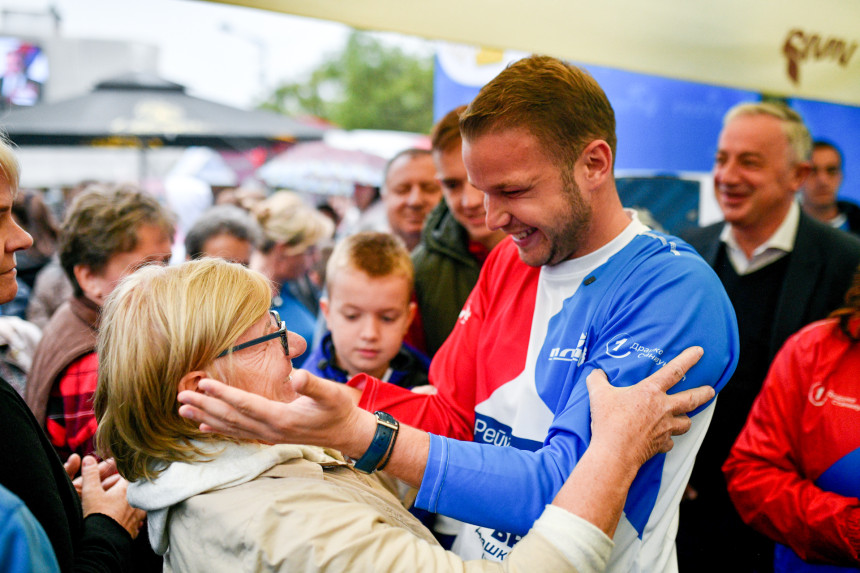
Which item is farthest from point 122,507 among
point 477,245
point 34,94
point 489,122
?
point 34,94

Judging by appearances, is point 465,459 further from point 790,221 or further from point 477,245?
point 790,221

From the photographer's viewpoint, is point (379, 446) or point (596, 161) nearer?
point (379, 446)

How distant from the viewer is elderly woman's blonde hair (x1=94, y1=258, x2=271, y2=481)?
64.1 inches

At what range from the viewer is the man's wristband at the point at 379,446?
5.10 ft

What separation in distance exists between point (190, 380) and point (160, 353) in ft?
0.32

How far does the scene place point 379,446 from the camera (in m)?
1.56

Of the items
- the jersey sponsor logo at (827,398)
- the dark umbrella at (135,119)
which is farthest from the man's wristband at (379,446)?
the dark umbrella at (135,119)

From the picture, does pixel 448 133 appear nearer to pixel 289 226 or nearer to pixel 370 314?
pixel 370 314

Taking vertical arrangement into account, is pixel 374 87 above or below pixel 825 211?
above

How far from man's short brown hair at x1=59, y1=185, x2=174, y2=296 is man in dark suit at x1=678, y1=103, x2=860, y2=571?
9.48ft

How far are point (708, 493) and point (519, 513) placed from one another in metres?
2.16

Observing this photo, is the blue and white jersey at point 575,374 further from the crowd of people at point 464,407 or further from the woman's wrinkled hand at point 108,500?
the woman's wrinkled hand at point 108,500

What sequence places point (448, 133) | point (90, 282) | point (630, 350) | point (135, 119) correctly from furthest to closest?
point (135, 119), point (448, 133), point (90, 282), point (630, 350)

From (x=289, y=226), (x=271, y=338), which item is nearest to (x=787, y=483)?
(x=271, y=338)
